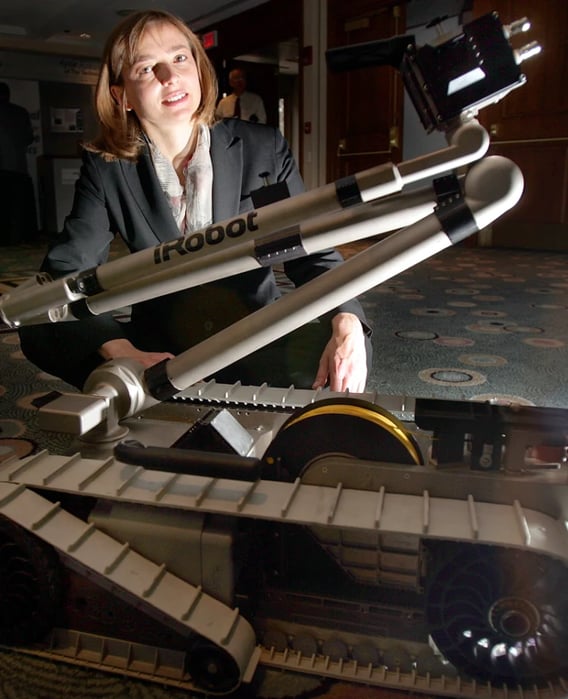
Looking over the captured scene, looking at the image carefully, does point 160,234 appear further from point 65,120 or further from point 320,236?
point 65,120

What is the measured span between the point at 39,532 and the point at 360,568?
365 millimetres

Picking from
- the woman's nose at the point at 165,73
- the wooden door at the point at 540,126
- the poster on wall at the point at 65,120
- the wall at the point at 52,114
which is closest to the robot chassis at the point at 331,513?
the woman's nose at the point at 165,73

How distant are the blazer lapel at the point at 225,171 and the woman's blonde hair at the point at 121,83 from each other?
50 millimetres

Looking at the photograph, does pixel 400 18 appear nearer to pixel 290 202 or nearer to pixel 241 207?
pixel 241 207

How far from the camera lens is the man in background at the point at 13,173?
6.82 metres

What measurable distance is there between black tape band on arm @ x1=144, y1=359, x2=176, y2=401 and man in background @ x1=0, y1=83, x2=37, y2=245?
6694mm

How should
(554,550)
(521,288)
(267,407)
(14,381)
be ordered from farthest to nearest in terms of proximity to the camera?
(521,288), (14,381), (267,407), (554,550)

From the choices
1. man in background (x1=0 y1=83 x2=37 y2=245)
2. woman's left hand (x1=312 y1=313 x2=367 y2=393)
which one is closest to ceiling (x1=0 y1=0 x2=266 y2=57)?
man in background (x1=0 y1=83 x2=37 y2=245)

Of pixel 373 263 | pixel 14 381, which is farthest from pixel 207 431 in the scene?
pixel 14 381

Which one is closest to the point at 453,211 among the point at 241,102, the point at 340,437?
the point at 340,437

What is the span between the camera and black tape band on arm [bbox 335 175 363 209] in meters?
0.68

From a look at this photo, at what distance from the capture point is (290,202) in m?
0.71

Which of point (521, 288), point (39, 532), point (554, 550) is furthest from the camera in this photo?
point (521, 288)

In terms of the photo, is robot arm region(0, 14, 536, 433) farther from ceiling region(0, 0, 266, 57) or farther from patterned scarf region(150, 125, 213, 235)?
ceiling region(0, 0, 266, 57)
